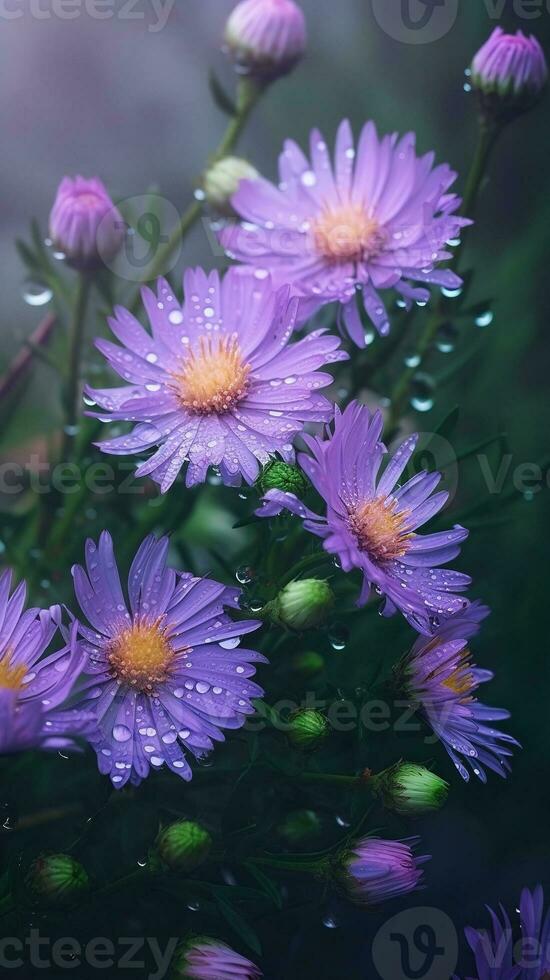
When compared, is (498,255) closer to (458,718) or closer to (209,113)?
(209,113)

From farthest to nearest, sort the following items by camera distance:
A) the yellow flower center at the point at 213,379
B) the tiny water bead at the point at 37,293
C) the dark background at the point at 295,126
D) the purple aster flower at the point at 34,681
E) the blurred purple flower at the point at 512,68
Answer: the dark background at the point at 295,126 → the tiny water bead at the point at 37,293 → the blurred purple flower at the point at 512,68 → the yellow flower center at the point at 213,379 → the purple aster flower at the point at 34,681

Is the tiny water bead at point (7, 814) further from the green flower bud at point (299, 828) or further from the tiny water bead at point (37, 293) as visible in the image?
the tiny water bead at point (37, 293)

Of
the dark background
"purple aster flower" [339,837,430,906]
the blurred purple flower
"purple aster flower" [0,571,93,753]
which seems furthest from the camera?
the dark background

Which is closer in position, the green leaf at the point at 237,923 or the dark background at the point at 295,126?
the green leaf at the point at 237,923

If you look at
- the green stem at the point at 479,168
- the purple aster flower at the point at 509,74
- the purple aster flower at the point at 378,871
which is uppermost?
the purple aster flower at the point at 509,74

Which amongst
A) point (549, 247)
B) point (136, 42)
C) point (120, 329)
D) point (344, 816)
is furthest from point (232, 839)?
point (136, 42)

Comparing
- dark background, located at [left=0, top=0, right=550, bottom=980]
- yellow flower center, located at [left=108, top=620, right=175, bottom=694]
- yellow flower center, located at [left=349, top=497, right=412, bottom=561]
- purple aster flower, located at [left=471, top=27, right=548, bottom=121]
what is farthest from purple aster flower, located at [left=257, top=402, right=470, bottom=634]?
dark background, located at [left=0, top=0, right=550, bottom=980]

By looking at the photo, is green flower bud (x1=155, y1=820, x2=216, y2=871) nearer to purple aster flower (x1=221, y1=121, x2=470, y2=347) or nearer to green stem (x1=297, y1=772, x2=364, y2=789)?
green stem (x1=297, y1=772, x2=364, y2=789)

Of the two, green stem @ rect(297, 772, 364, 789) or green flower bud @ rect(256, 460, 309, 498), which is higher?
green flower bud @ rect(256, 460, 309, 498)

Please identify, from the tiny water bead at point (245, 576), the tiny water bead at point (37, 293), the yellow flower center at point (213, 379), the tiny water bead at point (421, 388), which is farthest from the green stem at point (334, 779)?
the tiny water bead at point (37, 293)
